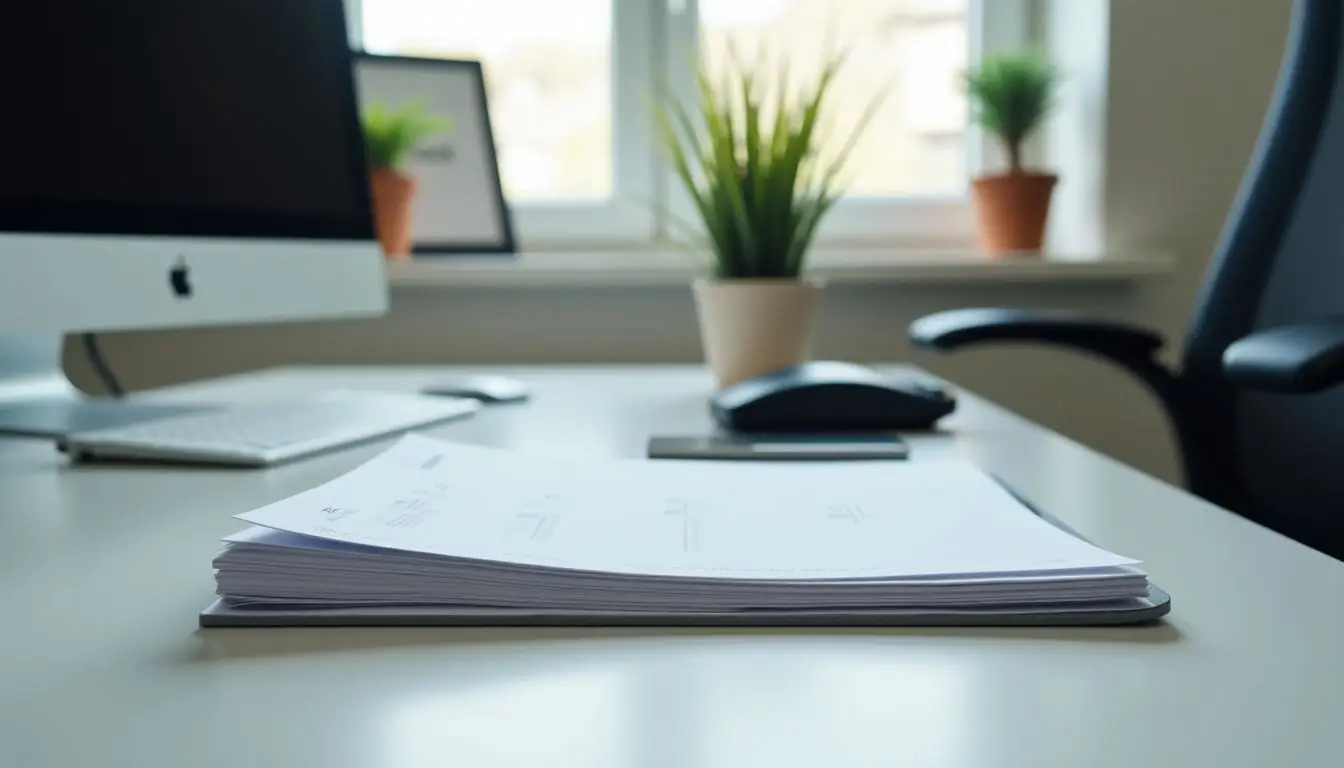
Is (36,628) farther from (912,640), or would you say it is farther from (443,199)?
(443,199)

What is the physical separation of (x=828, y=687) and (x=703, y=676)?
0.04 metres

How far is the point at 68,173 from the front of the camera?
29.3 inches

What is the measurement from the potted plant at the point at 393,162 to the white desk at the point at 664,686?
111 centimetres

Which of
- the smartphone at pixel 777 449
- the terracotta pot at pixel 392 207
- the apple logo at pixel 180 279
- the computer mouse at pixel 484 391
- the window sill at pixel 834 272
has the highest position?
the terracotta pot at pixel 392 207

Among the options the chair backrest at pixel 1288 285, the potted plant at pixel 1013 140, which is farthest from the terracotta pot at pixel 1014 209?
the chair backrest at pixel 1288 285

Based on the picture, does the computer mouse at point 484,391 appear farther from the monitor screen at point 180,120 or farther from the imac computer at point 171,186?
the monitor screen at point 180,120

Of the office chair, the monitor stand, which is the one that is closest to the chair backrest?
the office chair

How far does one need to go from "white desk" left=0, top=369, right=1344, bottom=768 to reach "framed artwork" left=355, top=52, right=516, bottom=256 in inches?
47.5

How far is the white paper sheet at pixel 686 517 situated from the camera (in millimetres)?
375

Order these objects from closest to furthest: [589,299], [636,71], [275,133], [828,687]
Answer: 1. [828,687]
2. [275,133]
3. [589,299]
4. [636,71]

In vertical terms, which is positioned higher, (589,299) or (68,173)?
(68,173)

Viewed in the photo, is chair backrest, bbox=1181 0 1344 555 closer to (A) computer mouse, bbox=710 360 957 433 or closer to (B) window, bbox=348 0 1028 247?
(A) computer mouse, bbox=710 360 957 433

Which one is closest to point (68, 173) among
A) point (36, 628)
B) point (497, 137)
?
point (36, 628)

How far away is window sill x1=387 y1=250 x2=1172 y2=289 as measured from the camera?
4.82 feet
